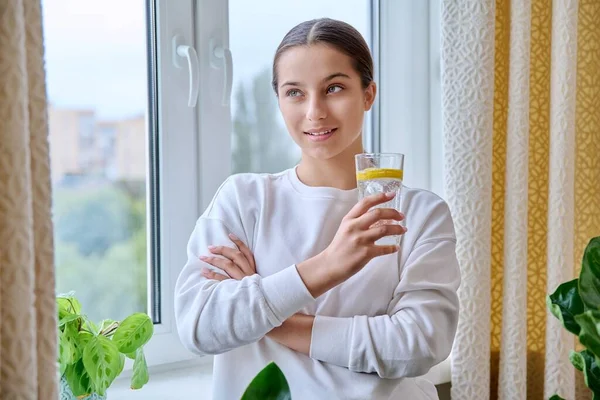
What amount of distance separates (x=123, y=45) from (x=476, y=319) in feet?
3.40

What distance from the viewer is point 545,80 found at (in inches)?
69.4

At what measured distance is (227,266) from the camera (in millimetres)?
1225

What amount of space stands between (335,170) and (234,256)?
24 centimetres

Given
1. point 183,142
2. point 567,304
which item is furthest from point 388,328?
point 183,142

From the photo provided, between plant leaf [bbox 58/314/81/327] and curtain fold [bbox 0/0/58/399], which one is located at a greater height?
curtain fold [bbox 0/0/58/399]

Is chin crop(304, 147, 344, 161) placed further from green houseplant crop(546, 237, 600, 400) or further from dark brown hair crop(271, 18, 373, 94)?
green houseplant crop(546, 237, 600, 400)

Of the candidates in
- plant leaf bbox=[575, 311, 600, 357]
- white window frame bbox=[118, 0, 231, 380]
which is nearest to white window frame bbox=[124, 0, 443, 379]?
white window frame bbox=[118, 0, 231, 380]

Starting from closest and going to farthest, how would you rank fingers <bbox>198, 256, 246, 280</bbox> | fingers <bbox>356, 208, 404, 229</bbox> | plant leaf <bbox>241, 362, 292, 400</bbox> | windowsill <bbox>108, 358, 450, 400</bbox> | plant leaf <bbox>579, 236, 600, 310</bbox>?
plant leaf <bbox>241, 362, 292, 400</bbox>, plant leaf <bbox>579, 236, 600, 310</bbox>, fingers <bbox>356, 208, 404, 229</bbox>, fingers <bbox>198, 256, 246, 280</bbox>, windowsill <bbox>108, 358, 450, 400</bbox>

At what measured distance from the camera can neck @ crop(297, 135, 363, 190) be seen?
51.0 inches

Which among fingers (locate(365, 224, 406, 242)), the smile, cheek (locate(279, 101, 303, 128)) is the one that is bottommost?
fingers (locate(365, 224, 406, 242))

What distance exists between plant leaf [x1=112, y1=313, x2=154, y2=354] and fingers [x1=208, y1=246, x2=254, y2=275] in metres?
0.21

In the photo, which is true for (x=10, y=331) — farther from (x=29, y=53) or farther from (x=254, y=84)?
(x=254, y=84)

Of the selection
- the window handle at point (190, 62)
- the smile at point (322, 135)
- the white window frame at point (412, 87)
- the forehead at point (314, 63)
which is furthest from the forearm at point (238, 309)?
the white window frame at point (412, 87)

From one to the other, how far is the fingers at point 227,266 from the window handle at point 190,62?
544 millimetres
